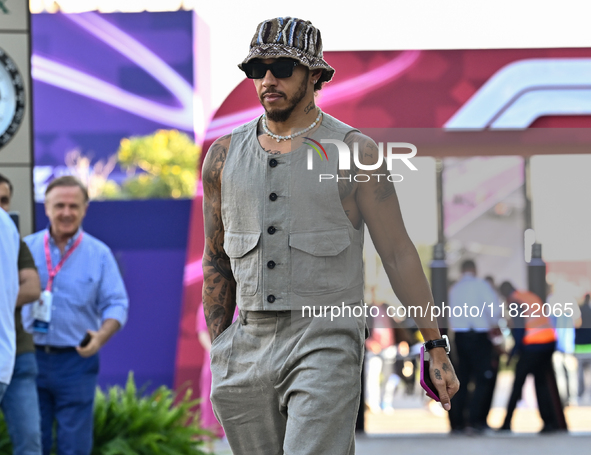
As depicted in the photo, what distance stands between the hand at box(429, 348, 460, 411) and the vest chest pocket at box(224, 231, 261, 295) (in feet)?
1.87

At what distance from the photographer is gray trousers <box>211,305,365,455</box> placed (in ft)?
7.69

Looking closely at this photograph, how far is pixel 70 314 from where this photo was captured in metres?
5.16

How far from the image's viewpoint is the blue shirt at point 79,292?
5094 mm

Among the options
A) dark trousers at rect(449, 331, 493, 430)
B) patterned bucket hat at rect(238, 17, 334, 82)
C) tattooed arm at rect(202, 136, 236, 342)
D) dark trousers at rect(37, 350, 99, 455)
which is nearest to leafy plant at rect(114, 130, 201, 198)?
dark trousers at rect(449, 331, 493, 430)

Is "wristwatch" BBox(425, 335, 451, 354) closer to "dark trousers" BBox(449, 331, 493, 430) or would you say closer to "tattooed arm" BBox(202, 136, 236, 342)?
"tattooed arm" BBox(202, 136, 236, 342)

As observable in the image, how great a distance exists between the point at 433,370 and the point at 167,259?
6.06 metres

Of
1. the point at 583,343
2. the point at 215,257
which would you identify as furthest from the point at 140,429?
the point at 583,343

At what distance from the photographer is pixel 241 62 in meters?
2.59

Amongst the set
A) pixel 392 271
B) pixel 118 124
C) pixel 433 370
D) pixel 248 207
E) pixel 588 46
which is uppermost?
pixel 118 124

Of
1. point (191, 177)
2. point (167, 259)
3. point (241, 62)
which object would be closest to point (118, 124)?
point (191, 177)

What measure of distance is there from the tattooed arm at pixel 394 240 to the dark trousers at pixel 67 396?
306 cm

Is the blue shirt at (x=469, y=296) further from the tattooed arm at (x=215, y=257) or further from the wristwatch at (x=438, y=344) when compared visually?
the tattooed arm at (x=215, y=257)

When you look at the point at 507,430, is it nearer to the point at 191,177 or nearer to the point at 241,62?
the point at 241,62

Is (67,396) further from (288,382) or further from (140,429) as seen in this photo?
(288,382)
